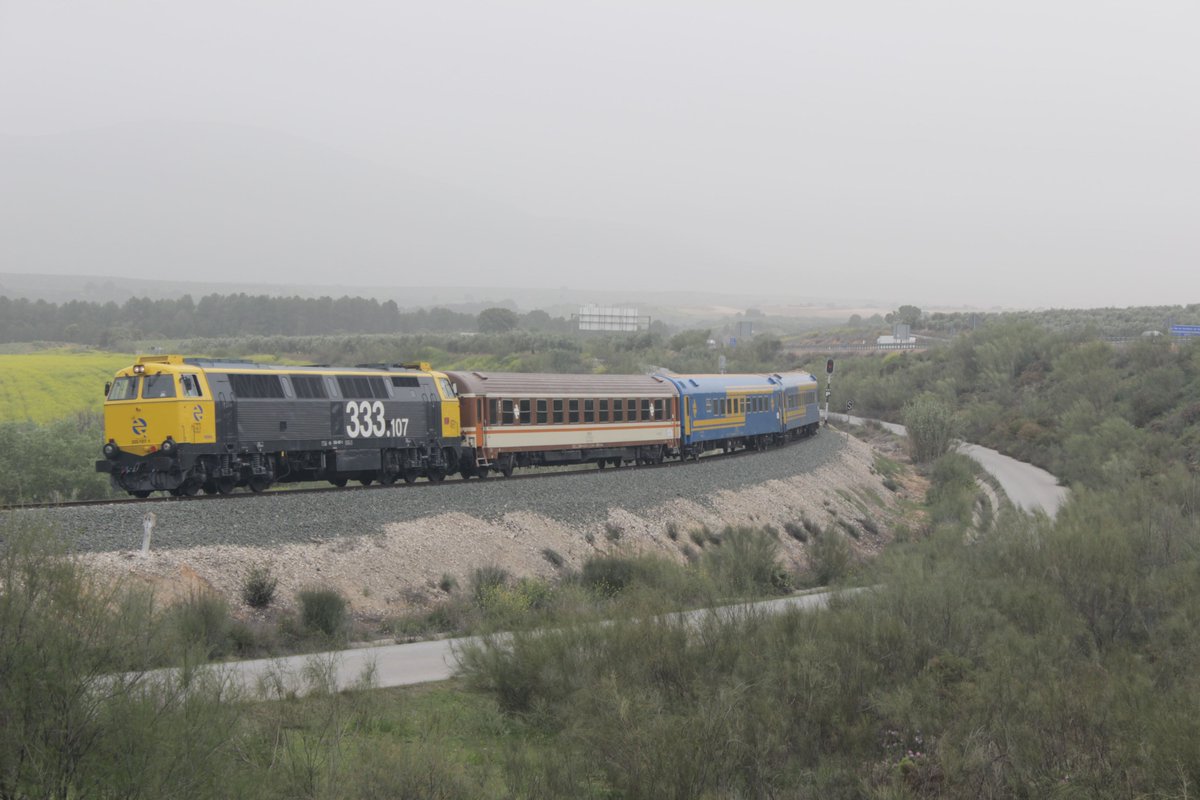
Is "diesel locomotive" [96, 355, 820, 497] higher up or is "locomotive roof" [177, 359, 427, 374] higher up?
"locomotive roof" [177, 359, 427, 374]

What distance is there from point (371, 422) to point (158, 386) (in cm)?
609

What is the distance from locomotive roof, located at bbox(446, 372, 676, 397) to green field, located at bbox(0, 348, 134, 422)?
3225 centimetres

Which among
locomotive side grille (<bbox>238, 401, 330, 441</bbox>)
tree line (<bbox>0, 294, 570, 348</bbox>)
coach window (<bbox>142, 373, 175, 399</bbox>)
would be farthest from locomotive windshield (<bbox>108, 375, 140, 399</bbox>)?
tree line (<bbox>0, 294, 570, 348</bbox>)

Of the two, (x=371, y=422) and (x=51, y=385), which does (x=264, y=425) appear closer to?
(x=371, y=422)

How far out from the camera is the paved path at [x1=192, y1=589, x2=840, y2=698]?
13.7 meters

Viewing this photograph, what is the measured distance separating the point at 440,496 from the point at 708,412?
19.2m

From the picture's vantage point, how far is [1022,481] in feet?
201

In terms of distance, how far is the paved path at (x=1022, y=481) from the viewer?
52031mm

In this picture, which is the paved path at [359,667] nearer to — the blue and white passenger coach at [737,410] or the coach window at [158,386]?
the coach window at [158,386]

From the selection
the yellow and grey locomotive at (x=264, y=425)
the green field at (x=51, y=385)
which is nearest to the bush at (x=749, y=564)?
the yellow and grey locomotive at (x=264, y=425)

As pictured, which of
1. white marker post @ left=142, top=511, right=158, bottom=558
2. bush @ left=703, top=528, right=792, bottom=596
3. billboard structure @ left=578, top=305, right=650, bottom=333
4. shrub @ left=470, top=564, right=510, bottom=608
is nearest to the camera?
white marker post @ left=142, top=511, right=158, bottom=558

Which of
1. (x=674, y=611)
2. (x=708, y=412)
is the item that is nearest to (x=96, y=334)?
(x=708, y=412)

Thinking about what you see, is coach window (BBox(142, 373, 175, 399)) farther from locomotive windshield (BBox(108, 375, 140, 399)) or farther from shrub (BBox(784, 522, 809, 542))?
shrub (BBox(784, 522, 809, 542))

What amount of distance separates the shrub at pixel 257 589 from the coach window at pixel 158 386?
5681 millimetres
